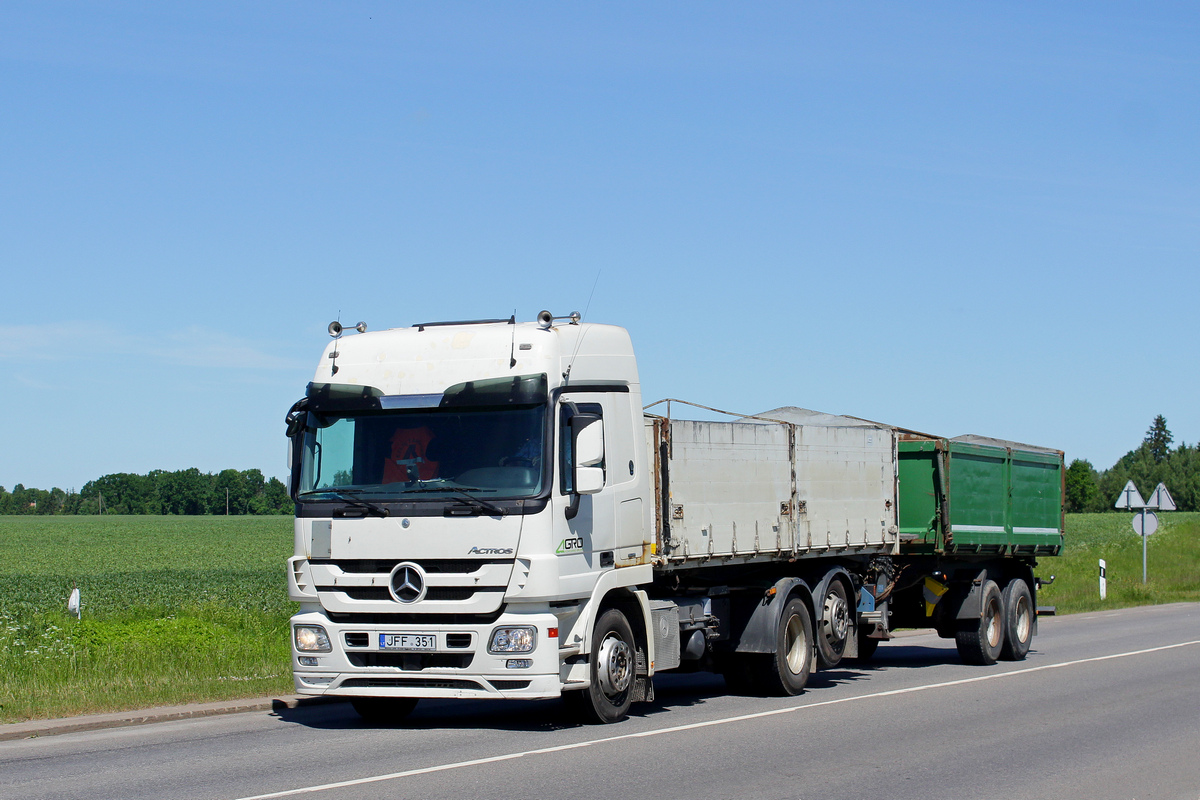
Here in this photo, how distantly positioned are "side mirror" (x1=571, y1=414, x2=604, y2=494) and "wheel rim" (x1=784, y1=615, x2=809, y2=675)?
4.30m

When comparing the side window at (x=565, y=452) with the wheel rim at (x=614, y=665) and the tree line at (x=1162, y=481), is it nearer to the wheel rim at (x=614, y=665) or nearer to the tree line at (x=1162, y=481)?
the wheel rim at (x=614, y=665)

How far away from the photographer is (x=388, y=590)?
1037 cm

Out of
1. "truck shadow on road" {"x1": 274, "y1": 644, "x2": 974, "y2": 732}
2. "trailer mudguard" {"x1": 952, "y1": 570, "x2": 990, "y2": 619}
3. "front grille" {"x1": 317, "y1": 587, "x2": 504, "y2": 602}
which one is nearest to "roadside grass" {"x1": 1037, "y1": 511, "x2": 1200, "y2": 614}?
"trailer mudguard" {"x1": 952, "y1": 570, "x2": 990, "y2": 619}

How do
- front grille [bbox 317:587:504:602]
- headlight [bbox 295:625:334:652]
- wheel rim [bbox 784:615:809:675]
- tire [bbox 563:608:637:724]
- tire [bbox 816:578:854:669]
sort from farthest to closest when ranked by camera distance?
tire [bbox 816:578:854:669] < wheel rim [bbox 784:615:809:675] < tire [bbox 563:608:637:724] < headlight [bbox 295:625:334:652] < front grille [bbox 317:587:504:602]

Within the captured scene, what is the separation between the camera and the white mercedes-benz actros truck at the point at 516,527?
1020 cm

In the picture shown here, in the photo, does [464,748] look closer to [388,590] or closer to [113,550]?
[388,590]

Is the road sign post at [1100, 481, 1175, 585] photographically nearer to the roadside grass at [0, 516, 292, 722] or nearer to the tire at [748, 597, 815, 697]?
the roadside grass at [0, 516, 292, 722]

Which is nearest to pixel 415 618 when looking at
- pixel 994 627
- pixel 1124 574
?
pixel 994 627

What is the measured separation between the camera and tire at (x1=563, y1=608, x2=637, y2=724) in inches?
427

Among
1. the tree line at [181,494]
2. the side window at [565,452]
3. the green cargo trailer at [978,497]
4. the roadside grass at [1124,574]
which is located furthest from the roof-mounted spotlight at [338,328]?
the tree line at [181,494]

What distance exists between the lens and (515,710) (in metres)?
12.5

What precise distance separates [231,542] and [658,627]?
264 feet

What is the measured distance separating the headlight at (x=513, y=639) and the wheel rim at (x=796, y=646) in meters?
4.50

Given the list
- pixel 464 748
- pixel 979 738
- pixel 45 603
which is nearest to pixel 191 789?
pixel 464 748
